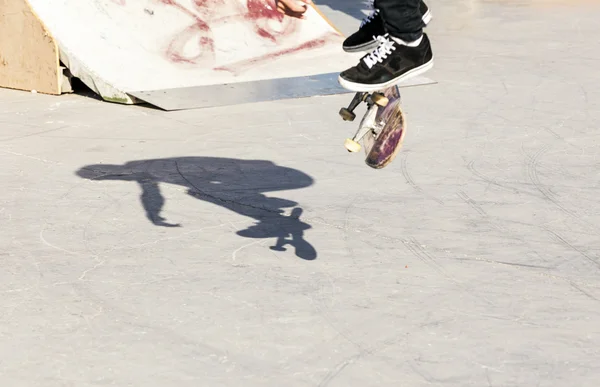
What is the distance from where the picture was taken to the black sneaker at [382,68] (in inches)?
187

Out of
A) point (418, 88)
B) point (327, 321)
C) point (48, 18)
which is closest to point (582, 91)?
point (418, 88)

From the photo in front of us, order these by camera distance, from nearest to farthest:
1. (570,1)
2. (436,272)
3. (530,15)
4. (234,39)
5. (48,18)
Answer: (436,272) < (48,18) < (234,39) < (530,15) < (570,1)

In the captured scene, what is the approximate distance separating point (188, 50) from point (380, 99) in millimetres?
5390

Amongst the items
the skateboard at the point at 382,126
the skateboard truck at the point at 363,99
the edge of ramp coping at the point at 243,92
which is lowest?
the edge of ramp coping at the point at 243,92

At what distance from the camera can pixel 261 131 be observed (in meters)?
8.31

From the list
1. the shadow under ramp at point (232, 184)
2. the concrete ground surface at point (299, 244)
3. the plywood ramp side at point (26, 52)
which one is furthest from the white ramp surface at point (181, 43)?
the shadow under ramp at point (232, 184)

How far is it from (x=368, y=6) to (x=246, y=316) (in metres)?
10.0

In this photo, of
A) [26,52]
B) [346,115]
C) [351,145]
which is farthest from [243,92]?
[351,145]

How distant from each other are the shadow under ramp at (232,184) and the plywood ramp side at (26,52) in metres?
2.36

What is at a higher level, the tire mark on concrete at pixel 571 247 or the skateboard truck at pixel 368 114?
the skateboard truck at pixel 368 114

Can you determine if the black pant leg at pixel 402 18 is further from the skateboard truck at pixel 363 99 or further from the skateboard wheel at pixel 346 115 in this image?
the skateboard wheel at pixel 346 115

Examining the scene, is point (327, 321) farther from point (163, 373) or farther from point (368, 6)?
point (368, 6)

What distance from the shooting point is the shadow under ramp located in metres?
6.13

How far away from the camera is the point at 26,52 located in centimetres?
952
